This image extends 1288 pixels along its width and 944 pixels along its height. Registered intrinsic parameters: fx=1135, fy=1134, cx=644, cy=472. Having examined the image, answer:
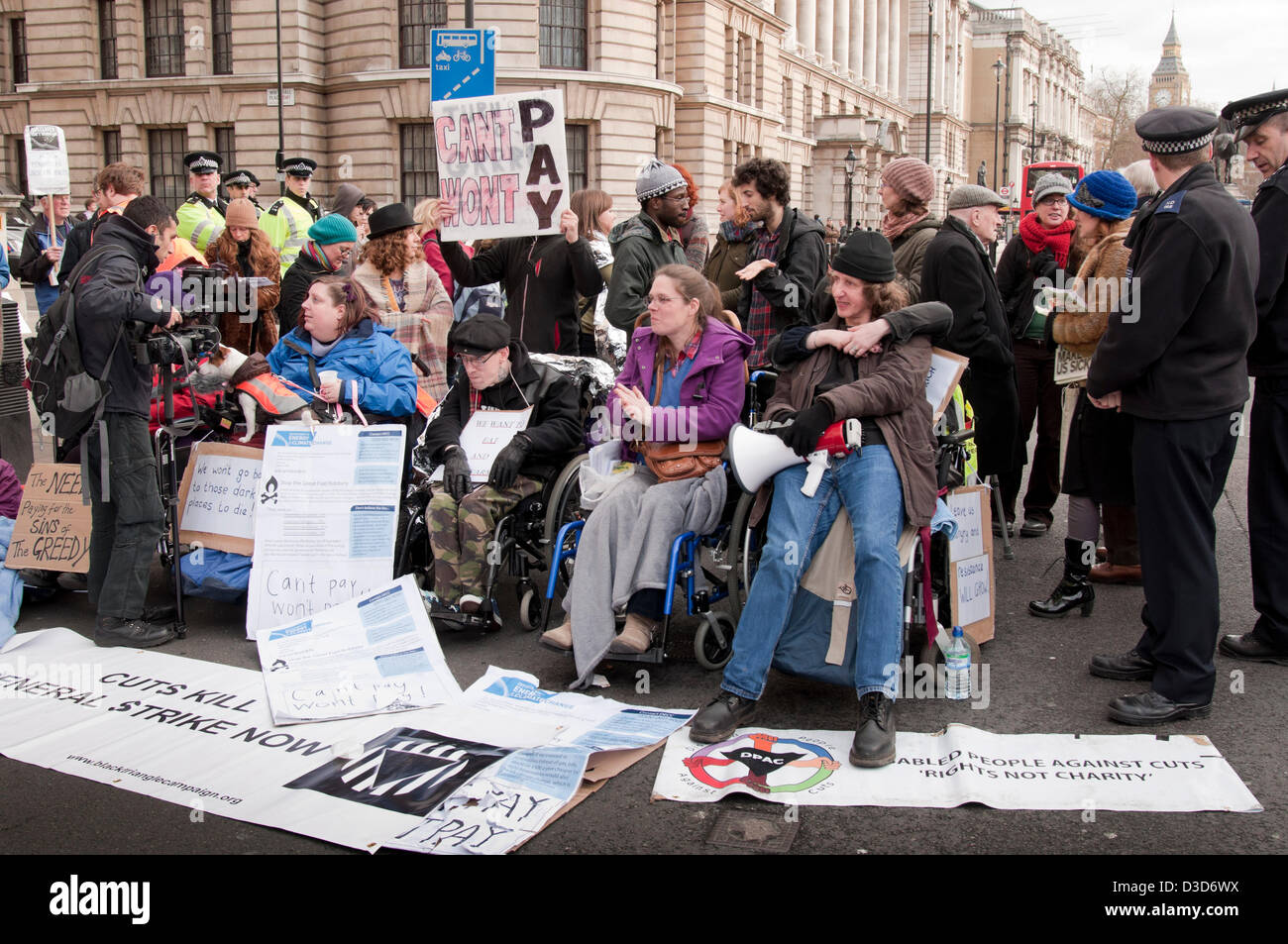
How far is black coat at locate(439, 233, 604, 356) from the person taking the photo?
7504 mm

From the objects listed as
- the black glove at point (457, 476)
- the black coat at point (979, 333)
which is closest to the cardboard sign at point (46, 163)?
the black glove at point (457, 476)

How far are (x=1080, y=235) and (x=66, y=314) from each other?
17.8ft

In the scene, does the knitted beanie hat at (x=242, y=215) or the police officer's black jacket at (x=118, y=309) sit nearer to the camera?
the police officer's black jacket at (x=118, y=309)

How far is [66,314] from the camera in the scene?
5.58m

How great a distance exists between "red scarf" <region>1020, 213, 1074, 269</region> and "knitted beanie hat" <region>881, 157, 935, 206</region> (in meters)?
1.36

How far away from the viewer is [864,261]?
4703 millimetres

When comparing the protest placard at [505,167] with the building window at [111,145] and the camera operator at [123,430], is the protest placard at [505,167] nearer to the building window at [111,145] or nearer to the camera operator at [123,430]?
the camera operator at [123,430]

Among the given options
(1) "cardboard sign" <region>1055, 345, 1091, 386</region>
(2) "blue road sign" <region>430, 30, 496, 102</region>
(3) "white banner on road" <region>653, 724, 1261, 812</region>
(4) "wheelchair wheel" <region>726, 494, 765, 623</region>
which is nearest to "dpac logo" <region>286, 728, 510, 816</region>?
(3) "white banner on road" <region>653, 724, 1261, 812</region>

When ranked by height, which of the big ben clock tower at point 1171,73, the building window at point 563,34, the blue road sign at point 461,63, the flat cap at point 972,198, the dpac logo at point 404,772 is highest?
the big ben clock tower at point 1171,73

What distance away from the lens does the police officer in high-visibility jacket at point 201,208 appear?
974 centimetres

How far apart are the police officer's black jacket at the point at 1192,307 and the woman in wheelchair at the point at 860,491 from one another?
854mm

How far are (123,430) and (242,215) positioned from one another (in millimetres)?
3094

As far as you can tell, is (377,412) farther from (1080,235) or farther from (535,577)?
(1080,235)

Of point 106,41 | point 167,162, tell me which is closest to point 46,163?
point 167,162
